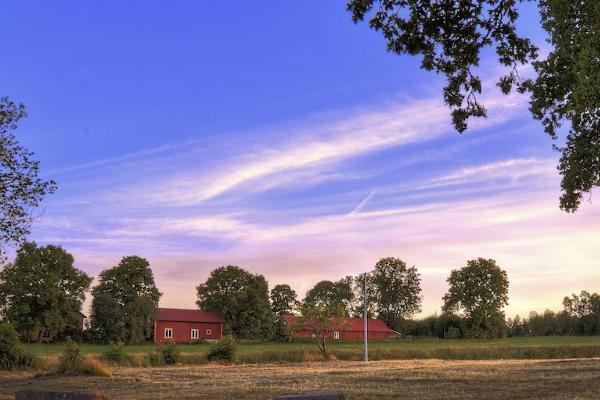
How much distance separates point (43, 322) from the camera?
8456cm

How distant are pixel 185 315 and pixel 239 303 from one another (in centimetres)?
1002

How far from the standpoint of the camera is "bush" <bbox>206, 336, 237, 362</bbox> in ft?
171

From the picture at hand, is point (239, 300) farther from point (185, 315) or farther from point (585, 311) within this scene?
point (585, 311)

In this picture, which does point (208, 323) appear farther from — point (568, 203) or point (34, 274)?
point (568, 203)

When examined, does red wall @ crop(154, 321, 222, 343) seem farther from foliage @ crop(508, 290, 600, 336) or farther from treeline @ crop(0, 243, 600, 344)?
foliage @ crop(508, 290, 600, 336)

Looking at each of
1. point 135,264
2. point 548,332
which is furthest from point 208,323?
point 548,332

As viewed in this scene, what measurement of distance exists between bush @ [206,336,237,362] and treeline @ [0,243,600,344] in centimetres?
960

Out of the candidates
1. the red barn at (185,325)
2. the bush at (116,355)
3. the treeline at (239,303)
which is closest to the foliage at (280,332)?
the treeline at (239,303)

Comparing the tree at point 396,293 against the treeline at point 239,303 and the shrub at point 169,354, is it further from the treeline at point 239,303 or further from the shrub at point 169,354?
the shrub at point 169,354

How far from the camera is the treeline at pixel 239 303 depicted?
84688 mm

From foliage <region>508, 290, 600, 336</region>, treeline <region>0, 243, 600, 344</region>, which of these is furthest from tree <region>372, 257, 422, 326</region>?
foliage <region>508, 290, 600, 336</region>

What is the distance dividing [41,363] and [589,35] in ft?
130

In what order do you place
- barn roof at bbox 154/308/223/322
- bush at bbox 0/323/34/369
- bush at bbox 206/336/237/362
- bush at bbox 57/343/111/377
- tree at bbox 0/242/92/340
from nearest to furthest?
1. bush at bbox 57/343/111/377
2. bush at bbox 0/323/34/369
3. bush at bbox 206/336/237/362
4. tree at bbox 0/242/92/340
5. barn roof at bbox 154/308/223/322

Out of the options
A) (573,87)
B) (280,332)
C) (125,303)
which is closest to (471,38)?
(573,87)
